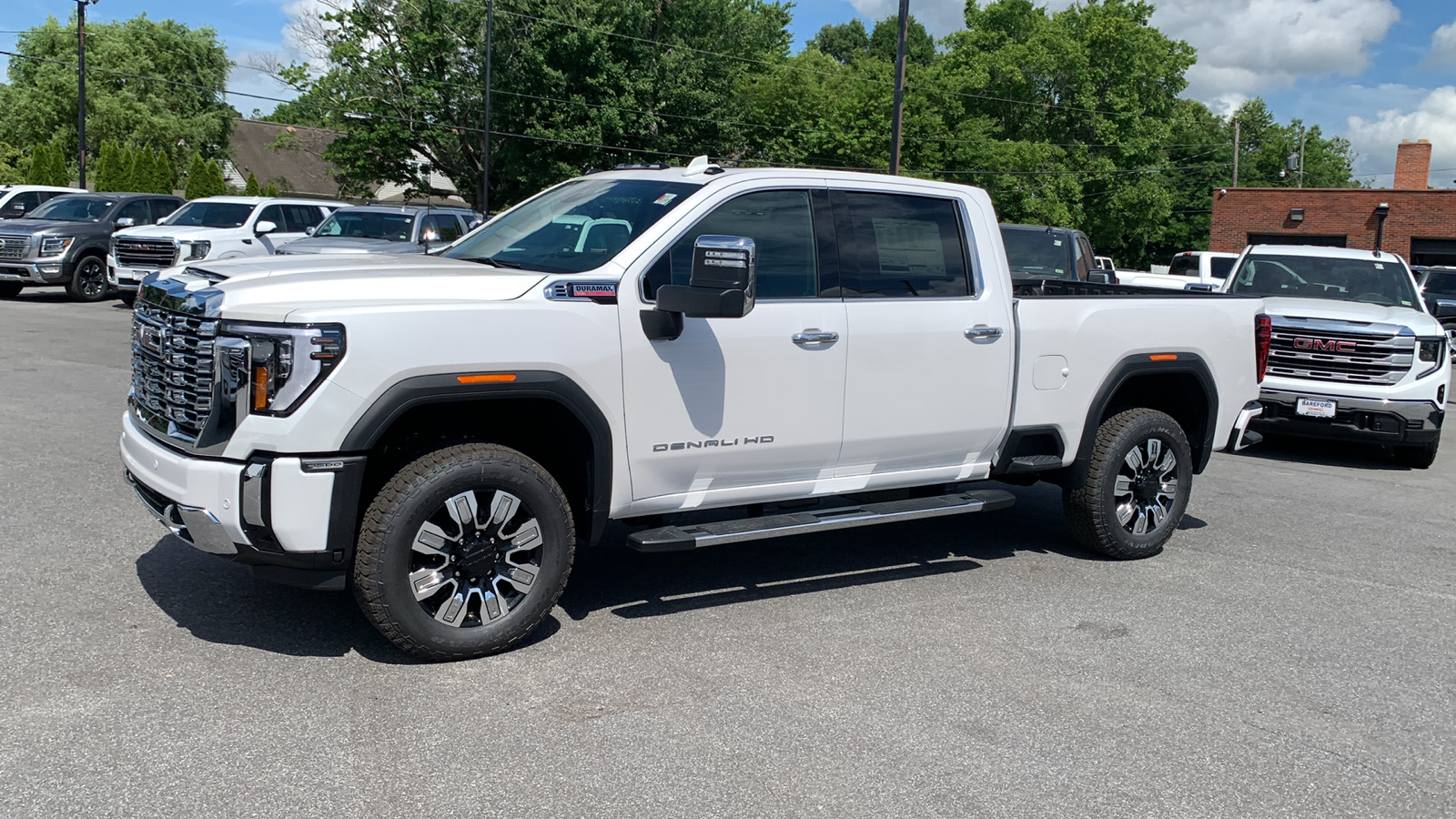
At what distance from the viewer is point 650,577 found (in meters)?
6.20

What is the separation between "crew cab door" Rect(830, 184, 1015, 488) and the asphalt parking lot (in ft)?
2.27

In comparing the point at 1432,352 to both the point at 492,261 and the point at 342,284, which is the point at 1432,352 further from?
the point at 342,284

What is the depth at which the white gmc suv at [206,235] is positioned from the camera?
19047 mm

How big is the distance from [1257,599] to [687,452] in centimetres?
306

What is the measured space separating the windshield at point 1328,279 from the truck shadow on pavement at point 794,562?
5.83 meters

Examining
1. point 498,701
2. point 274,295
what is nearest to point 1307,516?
point 498,701

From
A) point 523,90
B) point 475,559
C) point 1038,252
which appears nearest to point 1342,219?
point 523,90

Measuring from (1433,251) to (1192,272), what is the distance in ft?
66.5

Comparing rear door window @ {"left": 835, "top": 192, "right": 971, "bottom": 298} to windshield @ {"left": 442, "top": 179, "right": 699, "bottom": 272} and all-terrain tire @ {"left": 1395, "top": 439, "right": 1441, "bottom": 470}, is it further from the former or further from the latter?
all-terrain tire @ {"left": 1395, "top": 439, "right": 1441, "bottom": 470}

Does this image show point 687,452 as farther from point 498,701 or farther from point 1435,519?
point 1435,519

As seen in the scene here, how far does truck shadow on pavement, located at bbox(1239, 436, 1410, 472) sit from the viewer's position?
10961 mm

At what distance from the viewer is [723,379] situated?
529cm

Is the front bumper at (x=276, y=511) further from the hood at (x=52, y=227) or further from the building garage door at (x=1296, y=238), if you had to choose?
the building garage door at (x=1296, y=238)

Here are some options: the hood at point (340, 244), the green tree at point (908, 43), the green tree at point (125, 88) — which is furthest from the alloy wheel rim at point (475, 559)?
the green tree at point (908, 43)
